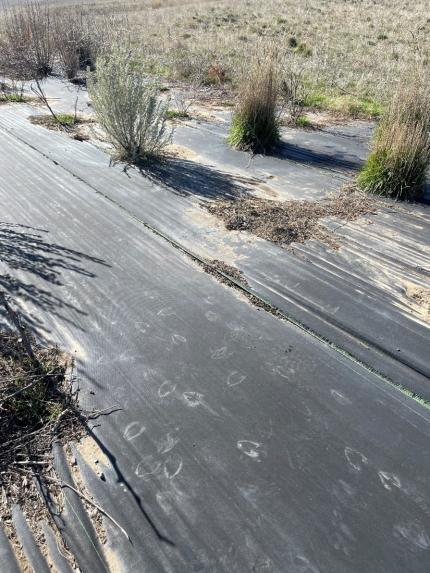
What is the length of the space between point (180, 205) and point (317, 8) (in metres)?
18.0

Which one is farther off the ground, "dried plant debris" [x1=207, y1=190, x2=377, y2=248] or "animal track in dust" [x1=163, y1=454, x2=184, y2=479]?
"dried plant debris" [x1=207, y1=190, x2=377, y2=248]

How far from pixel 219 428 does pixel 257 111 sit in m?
3.99

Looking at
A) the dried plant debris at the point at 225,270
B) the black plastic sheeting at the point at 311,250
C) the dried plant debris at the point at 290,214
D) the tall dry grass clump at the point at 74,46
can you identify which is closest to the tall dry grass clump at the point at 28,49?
the tall dry grass clump at the point at 74,46

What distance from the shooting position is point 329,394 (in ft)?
6.89

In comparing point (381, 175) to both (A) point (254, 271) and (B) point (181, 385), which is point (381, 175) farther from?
(B) point (181, 385)

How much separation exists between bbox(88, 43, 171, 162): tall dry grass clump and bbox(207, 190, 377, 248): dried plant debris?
121 centimetres

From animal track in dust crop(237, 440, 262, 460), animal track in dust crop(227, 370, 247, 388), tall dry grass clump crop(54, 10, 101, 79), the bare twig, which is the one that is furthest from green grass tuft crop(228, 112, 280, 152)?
tall dry grass clump crop(54, 10, 101, 79)

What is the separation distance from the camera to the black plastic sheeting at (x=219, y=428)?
1.54 m

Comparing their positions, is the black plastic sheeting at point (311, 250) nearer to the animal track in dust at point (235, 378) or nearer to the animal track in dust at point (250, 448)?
the animal track in dust at point (235, 378)

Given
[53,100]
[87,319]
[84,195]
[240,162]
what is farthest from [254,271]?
[53,100]

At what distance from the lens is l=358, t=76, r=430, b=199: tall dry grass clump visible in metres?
3.93

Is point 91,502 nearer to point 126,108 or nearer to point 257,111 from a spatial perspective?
point 126,108

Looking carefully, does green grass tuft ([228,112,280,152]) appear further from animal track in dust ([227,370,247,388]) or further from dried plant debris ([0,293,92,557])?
dried plant debris ([0,293,92,557])

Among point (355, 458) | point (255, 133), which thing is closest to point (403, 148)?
point (255, 133)
